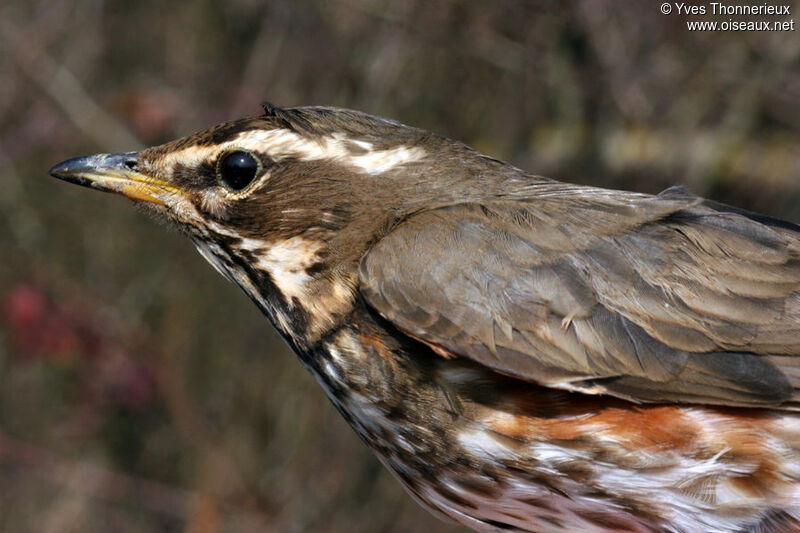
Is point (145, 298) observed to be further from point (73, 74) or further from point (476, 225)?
point (476, 225)

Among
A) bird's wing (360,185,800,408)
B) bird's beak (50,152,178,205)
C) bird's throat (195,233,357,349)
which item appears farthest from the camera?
bird's beak (50,152,178,205)

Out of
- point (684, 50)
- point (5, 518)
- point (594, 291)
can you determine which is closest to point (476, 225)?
point (594, 291)

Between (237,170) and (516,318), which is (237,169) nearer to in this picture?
(237,170)

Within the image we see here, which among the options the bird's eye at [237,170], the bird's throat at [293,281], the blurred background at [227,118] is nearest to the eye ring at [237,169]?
the bird's eye at [237,170]

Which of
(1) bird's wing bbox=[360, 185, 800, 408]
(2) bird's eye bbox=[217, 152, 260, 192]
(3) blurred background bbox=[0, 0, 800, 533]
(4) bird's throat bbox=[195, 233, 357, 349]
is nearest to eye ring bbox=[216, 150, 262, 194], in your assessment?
(2) bird's eye bbox=[217, 152, 260, 192]

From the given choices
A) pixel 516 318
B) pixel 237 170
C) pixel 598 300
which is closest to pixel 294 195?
pixel 237 170

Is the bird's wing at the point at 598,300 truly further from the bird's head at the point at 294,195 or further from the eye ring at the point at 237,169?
the eye ring at the point at 237,169

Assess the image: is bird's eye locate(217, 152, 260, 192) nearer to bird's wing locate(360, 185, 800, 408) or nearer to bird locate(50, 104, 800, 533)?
bird locate(50, 104, 800, 533)
